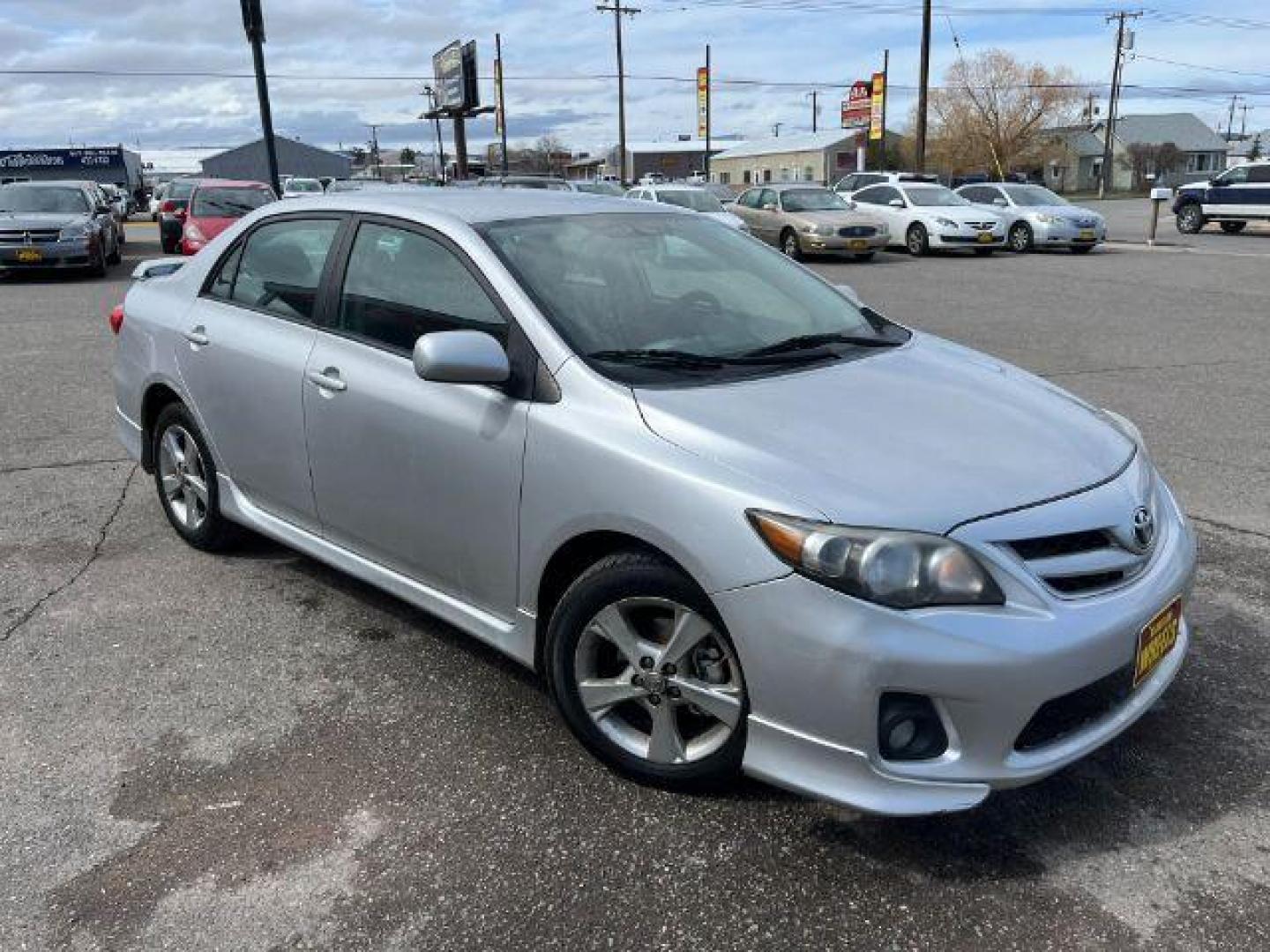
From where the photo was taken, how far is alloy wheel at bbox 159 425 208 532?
15.1 feet

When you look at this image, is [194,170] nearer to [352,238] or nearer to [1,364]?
[1,364]

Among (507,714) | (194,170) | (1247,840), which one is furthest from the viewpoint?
(194,170)

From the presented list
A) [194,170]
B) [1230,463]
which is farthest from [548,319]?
[194,170]

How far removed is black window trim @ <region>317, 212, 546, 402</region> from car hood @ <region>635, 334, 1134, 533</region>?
352 mm

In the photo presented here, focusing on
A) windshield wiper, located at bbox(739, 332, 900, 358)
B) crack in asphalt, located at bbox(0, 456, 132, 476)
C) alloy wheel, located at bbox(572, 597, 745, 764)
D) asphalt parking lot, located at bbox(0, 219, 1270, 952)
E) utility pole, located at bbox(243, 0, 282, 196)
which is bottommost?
asphalt parking lot, located at bbox(0, 219, 1270, 952)

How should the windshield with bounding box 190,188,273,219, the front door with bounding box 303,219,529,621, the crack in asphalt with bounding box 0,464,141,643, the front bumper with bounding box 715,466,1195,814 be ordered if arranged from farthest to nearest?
the windshield with bounding box 190,188,273,219
the crack in asphalt with bounding box 0,464,141,643
the front door with bounding box 303,219,529,621
the front bumper with bounding box 715,466,1195,814

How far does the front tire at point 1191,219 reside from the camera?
27.2 meters

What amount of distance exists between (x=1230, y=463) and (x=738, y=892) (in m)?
4.85

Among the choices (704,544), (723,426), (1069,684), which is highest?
(723,426)

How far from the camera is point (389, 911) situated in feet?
8.17

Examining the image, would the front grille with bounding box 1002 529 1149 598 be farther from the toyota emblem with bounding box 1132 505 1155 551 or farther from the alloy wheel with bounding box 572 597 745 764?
the alloy wheel with bounding box 572 597 745 764

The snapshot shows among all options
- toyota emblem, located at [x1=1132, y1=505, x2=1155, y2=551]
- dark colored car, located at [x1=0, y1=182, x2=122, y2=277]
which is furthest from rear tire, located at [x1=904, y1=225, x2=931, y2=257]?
toyota emblem, located at [x1=1132, y1=505, x2=1155, y2=551]

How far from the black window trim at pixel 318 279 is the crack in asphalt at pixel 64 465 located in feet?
7.05

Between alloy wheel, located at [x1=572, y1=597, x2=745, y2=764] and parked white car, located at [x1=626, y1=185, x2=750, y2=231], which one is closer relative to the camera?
alloy wheel, located at [x1=572, y1=597, x2=745, y2=764]
